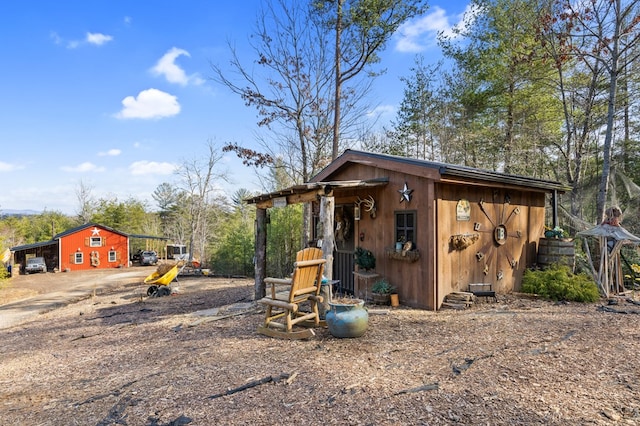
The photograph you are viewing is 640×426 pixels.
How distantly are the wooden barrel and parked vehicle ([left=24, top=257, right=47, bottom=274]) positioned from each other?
84.3ft

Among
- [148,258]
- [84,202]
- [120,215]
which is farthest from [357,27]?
[84,202]

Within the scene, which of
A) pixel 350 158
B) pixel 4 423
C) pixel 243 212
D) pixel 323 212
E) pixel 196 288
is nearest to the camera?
pixel 4 423

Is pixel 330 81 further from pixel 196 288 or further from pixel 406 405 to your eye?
pixel 406 405

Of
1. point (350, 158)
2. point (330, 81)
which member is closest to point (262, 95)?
point (330, 81)

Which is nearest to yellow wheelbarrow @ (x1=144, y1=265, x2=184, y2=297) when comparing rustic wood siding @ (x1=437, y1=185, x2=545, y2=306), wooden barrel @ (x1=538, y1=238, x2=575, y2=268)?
rustic wood siding @ (x1=437, y1=185, x2=545, y2=306)

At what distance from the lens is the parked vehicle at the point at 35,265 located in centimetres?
2091

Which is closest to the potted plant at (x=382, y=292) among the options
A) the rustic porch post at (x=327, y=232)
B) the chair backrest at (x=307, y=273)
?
the rustic porch post at (x=327, y=232)

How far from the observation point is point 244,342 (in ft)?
14.3

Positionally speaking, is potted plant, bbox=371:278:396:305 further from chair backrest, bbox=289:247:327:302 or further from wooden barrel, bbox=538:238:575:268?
wooden barrel, bbox=538:238:575:268

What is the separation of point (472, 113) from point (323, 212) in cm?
1079

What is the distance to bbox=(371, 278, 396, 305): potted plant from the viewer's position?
20.3 feet

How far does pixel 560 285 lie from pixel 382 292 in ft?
10.7

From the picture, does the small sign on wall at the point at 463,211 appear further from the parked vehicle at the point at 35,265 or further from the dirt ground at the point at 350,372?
the parked vehicle at the point at 35,265

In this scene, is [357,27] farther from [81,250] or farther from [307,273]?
[81,250]
